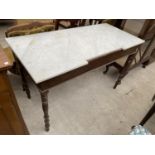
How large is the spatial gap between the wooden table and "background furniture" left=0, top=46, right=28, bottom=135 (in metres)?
0.20

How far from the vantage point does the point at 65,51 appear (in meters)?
1.19

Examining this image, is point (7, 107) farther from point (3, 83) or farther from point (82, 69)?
point (82, 69)

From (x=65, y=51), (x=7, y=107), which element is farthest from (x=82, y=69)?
(x=7, y=107)

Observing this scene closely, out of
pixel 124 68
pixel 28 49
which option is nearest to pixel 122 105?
pixel 124 68

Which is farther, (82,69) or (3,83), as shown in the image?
(82,69)

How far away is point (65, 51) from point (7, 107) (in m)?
0.61

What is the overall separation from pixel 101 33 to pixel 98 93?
757 mm

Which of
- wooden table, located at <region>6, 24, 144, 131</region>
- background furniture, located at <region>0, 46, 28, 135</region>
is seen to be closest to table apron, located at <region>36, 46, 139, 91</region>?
wooden table, located at <region>6, 24, 144, 131</region>

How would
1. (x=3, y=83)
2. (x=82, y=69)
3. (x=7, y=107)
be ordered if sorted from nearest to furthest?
(x=3, y=83)
(x=7, y=107)
(x=82, y=69)

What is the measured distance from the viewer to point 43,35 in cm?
135

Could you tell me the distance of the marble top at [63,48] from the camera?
39.5 inches
